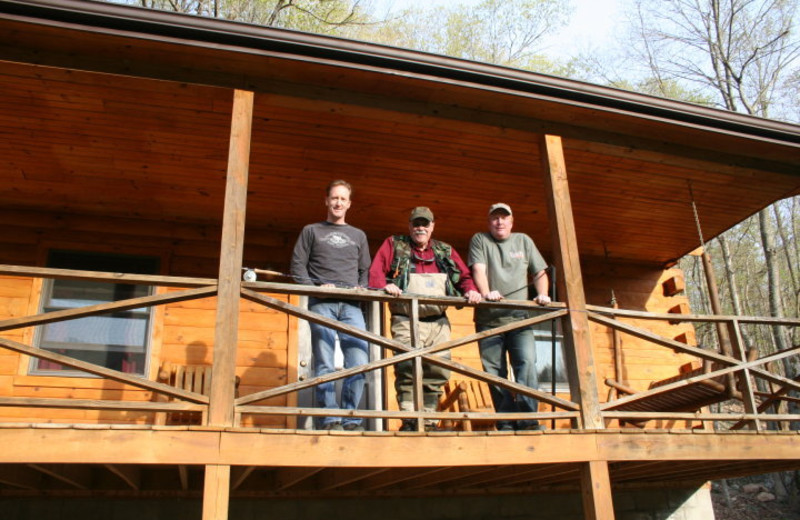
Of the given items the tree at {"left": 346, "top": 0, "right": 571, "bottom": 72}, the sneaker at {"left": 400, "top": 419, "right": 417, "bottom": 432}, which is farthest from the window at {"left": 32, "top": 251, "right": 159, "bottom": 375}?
the tree at {"left": 346, "top": 0, "right": 571, "bottom": 72}

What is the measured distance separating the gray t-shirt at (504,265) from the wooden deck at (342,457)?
105 cm

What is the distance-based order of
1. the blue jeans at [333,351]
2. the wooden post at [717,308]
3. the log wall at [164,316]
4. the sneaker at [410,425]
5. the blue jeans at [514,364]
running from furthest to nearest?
the log wall at [164,316] → the wooden post at [717,308] → the blue jeans at [514,364] → the sneaker at [410,425] → the blue jeans at [333,351]

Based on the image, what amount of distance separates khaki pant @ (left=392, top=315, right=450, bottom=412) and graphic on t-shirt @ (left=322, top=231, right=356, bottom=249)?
2.28ft

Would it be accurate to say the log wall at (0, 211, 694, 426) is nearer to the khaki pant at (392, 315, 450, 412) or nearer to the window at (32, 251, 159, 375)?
the window at (32, 251, 159, 375)

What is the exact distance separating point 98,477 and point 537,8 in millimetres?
23614

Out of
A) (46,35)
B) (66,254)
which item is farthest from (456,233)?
(46,35)

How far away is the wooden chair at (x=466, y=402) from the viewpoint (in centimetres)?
710

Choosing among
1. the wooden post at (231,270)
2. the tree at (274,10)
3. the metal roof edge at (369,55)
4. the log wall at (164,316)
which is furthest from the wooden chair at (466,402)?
the tree at (274,10)

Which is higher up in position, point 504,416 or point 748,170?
point 748,170

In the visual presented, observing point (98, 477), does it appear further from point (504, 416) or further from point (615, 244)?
point (615, 244)

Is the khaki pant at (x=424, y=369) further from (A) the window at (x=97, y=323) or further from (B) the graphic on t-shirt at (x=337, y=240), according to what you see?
(A) the window at (x=97, y=323)

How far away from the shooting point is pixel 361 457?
4.76m

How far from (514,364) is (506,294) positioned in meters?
0.57

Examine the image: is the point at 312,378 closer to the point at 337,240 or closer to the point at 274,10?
the point at 337,240
